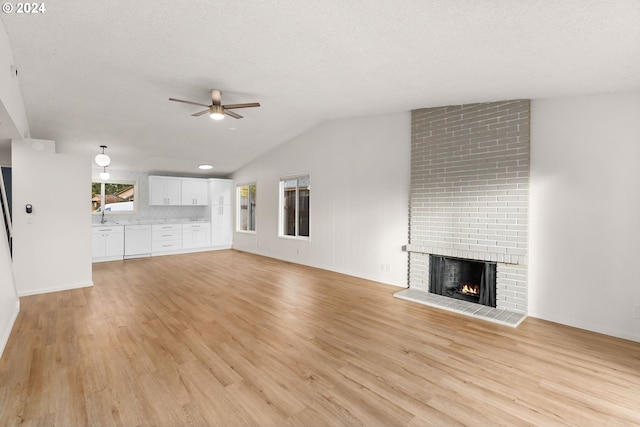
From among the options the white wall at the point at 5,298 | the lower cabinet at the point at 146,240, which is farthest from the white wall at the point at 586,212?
the lower cabinet at the point at 146,240

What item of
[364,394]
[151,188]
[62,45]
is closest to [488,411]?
[364,394]

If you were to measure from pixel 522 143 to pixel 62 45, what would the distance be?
5.20 m

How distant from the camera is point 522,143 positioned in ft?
11.9

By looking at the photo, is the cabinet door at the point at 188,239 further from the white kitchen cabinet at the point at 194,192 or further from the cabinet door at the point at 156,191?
the cabinet door at the point at 156,191

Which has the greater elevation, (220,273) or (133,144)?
(133,144)

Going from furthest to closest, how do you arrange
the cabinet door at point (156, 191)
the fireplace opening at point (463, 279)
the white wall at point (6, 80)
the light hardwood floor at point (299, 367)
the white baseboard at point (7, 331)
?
the cabinet door at point (156, 191)
the fireplace opening at point (463, 279)
the white baseboard at point (7, 331)
the white wall at point (6, 80)
the light hardwood floor at point (299, 367)

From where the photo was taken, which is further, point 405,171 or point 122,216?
point 122,216

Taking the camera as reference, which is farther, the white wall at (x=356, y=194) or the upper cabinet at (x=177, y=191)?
the upper cabinet at (x=177, y=191)

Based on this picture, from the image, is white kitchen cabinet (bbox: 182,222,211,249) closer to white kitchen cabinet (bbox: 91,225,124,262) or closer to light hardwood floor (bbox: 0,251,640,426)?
white kitchen cabinet (bbox: 91,225,124,262)

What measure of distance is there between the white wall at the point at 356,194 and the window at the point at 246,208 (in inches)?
65.8

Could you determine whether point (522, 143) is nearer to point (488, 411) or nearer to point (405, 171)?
point (405, 171)

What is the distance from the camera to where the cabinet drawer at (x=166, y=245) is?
7.75 m

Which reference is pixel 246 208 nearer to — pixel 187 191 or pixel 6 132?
pixel 187 191

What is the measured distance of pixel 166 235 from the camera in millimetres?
7914
